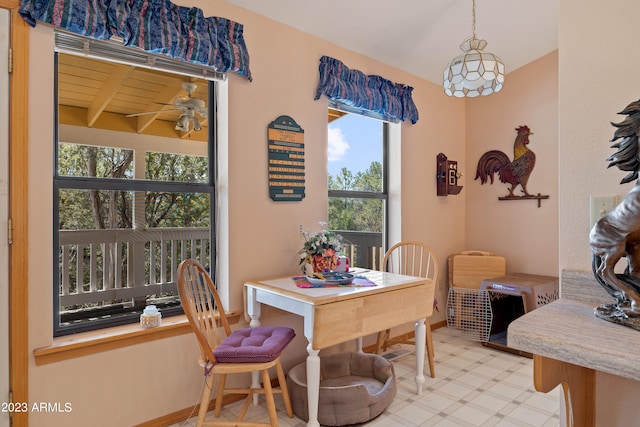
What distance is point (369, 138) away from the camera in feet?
11.9

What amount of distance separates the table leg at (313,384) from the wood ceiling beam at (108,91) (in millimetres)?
1759

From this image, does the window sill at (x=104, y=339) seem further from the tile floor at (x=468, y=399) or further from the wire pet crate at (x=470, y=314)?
the wire pet crate at (x=470, y=314)

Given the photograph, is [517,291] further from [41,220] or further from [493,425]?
[41,220]

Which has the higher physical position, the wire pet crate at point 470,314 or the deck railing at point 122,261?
the deck railing at point 122,261

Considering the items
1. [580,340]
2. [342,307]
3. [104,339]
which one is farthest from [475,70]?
[104,339]

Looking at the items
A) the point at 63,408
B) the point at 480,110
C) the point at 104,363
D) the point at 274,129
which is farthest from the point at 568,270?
the point at 480,110

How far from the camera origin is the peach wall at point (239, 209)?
74.5 inches

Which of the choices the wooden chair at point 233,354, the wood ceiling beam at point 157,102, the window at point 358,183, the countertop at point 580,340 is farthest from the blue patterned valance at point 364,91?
the countertop at point 580,340

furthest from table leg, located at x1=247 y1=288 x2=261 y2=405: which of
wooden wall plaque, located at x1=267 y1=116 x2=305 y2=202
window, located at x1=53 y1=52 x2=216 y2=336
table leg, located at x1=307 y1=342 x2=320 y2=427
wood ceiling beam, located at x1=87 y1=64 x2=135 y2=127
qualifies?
wood ceiling beam, located at x1=87 y1=64 x2=135 y2=127

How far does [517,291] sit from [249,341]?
92.9 inches

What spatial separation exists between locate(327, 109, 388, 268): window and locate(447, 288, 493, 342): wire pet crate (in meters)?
0.86

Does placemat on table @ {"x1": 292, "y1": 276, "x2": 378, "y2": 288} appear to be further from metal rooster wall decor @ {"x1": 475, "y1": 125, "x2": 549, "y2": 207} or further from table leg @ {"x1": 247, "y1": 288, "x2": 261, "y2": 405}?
metal rooster wall decor @ {"x1": 475, "y1": 125, "x2": 549, "y2": 207}

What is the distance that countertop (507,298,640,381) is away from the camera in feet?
2.52

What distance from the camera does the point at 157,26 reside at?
7.02 feet
